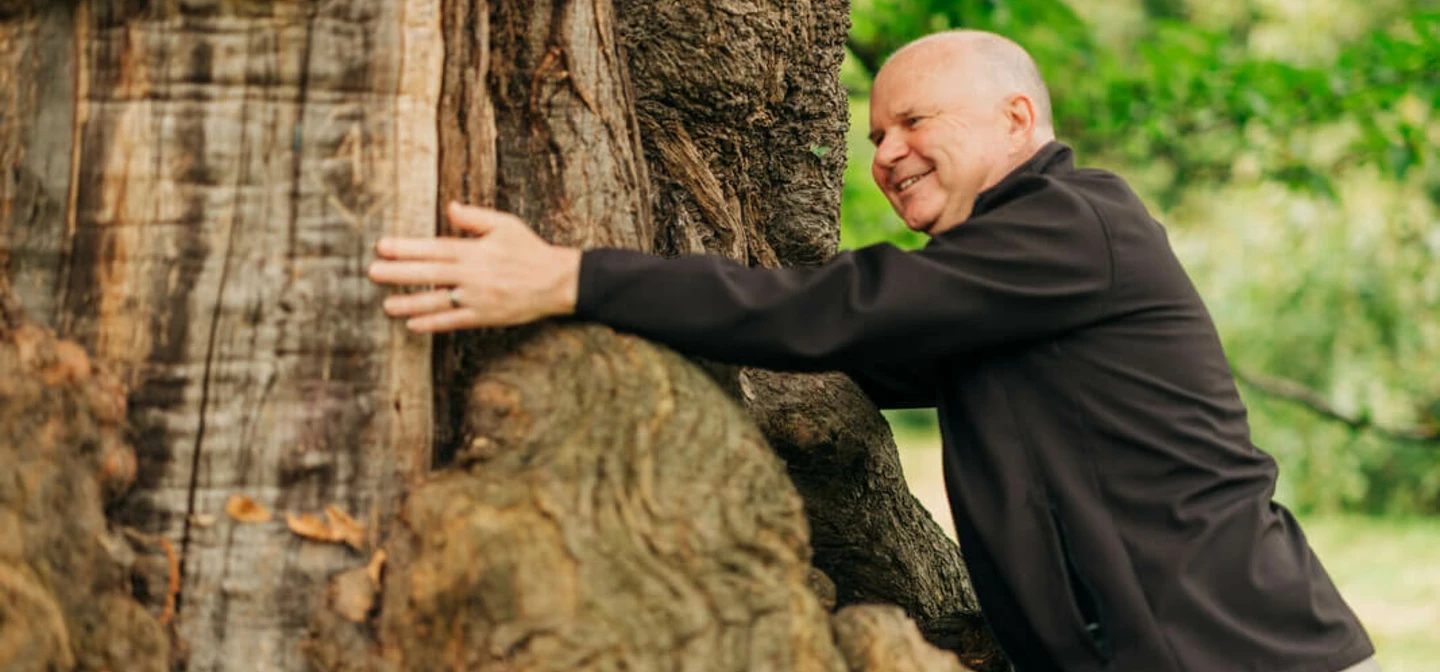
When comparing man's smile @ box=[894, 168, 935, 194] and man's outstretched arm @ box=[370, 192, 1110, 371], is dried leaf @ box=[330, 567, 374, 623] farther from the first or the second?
man's smile @ box=[894, 168, 935, 194]

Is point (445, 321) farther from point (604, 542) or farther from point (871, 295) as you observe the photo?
point (871, 295)

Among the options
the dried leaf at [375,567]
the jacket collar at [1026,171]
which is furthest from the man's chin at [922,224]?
the dried leaf at [375,567]

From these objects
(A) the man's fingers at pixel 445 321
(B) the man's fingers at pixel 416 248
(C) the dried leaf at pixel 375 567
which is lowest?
(C) the dried leaf at pixel 375 567

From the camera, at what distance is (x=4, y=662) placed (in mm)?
2156

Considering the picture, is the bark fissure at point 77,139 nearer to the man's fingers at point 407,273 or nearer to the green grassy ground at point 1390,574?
the man's fingers at point 407,273

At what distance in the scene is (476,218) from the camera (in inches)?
98.3

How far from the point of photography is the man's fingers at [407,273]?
2396mm

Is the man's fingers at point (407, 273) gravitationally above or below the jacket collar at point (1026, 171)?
below

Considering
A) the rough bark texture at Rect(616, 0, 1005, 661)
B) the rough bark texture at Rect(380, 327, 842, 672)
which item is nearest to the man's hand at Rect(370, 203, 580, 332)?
the rough bark texture at Rect(380, 327, 842, 672)

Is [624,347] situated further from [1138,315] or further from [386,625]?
[1138,315]

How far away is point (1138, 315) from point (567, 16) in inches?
53.0

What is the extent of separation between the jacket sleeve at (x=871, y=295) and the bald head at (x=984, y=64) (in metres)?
0.52

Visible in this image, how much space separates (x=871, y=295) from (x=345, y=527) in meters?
1.06

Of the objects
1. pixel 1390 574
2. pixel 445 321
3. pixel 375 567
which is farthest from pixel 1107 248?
pixel 1390 574
